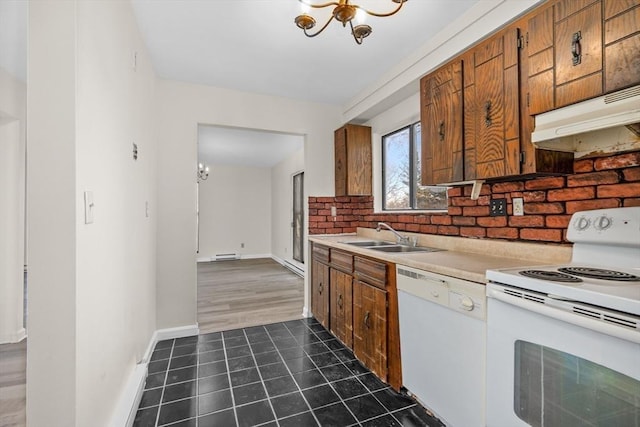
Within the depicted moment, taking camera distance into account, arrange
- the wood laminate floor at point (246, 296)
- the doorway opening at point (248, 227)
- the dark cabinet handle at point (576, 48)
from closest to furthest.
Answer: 1. the dark cabinet handle at point (576, 48)
2. the wood laminate floor at point (246, 296)
3. the doorway opening at point (248, 227)

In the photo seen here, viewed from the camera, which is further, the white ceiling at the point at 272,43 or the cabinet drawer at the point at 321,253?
the cabinet drawer at the point at 321,253

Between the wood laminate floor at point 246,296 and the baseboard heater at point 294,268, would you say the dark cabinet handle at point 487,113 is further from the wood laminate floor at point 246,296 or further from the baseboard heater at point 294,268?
the baseboard heater at point 294,268

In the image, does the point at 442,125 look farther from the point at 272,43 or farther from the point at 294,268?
the point at 294,268

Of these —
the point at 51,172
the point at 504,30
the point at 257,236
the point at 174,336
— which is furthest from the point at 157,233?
the point at 257,236

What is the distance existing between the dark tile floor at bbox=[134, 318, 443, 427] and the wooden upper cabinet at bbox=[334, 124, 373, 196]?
1593mm

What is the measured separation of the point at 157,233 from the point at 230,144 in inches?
113

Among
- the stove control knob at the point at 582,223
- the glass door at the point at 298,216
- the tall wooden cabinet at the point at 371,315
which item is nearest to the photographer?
the stove control knob at the point at 582,223

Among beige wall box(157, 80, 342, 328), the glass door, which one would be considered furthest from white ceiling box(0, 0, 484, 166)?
the glass door

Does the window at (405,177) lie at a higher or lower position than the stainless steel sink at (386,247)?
higher

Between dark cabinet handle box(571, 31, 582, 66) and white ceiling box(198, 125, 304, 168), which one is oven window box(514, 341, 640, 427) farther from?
white ceiling box(198, 125, 304, 168)

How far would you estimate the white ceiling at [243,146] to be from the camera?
179 inches

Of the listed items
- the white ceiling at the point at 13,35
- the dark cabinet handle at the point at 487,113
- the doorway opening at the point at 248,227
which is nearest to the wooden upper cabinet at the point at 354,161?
the doorway opening at the point at 248,227

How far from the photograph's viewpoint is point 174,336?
2.74 metres

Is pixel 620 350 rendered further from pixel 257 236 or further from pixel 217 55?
pixel 257 236
